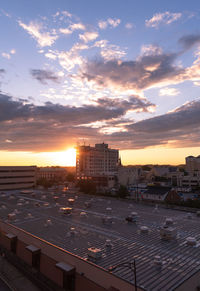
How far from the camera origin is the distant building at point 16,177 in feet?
331

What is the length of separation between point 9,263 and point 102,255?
16287 millimetres

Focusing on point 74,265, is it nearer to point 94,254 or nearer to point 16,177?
point 94,254

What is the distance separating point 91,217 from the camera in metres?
38.5

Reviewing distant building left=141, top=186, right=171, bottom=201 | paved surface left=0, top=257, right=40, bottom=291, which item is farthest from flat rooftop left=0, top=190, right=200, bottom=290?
distant building left=141, top=186, right=171, bottom=201

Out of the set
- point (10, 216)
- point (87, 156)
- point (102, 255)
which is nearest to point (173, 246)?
point (102, 255)

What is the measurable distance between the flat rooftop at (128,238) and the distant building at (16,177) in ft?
202

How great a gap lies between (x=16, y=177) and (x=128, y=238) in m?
91.5

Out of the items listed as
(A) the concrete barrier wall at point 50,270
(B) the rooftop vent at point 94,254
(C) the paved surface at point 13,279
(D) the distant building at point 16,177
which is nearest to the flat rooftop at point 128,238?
(B) the rooftop vent at point 94,254

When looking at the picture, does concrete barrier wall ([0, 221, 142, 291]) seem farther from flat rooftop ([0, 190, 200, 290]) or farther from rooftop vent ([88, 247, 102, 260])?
flat rooftop ([0, 190, 200, 290])

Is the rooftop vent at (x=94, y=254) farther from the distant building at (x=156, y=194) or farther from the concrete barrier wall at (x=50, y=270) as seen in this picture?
the distant building at (x=156, y=194)

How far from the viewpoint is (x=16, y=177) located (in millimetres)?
105188

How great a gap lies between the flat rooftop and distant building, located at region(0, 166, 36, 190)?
202 ft

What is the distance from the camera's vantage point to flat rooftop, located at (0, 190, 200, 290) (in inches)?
731

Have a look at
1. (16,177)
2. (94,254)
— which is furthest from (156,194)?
(16,177)
